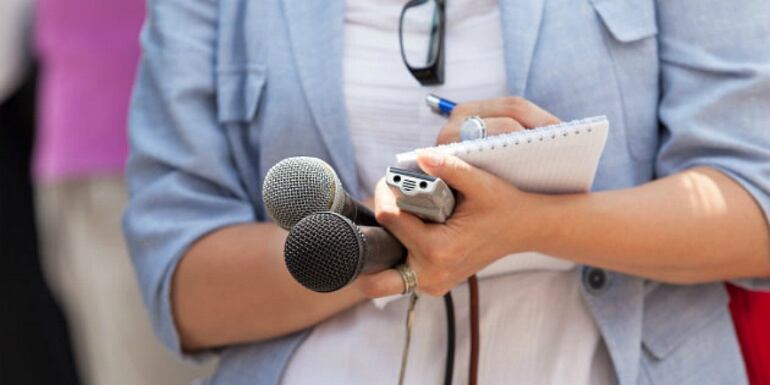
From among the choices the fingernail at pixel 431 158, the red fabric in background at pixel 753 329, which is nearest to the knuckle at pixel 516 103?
the fingernail at pixel 431 158

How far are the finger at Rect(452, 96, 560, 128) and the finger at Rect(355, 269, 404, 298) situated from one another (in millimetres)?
246

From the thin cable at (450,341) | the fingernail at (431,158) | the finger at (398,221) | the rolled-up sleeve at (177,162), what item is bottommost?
the thin cable at (450,341)

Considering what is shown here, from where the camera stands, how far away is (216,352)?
1743mm

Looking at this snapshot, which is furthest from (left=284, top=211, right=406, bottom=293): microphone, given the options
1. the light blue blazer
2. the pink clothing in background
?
the pink clothing in background

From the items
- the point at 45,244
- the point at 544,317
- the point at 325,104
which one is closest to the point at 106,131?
the point at 45,244

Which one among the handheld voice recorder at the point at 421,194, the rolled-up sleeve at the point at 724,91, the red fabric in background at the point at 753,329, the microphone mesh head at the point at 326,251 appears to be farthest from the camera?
the red fabric in background at the point at 753,329

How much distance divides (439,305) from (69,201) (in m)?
1.22

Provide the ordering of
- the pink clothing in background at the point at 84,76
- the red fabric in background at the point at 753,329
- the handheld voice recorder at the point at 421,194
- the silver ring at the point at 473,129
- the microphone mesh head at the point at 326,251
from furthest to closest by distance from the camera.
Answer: the pink clothing in background at the point at 84,76 < the red fabric in background at the point at 753,329 < the silver ring at the point at 473,129 < the handheld voice recorder at the point at 421,194 < the microphone mesh head at the point at 326,251

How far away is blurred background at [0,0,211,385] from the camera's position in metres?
2.40

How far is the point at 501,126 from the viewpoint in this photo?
1424 mm

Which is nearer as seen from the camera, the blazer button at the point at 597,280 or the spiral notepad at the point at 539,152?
the spiral notepad at the point at 539,152

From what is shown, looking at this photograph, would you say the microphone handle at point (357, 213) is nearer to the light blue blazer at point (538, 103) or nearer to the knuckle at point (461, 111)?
the knuckle at point (461, 111)

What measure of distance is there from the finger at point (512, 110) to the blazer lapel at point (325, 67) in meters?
0.21

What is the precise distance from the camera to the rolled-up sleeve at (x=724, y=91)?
1.52 m
